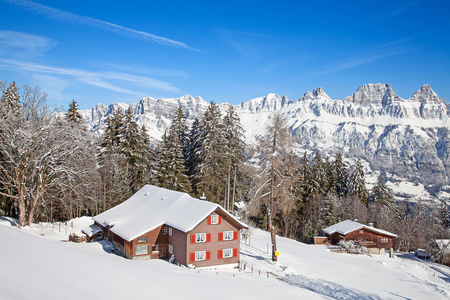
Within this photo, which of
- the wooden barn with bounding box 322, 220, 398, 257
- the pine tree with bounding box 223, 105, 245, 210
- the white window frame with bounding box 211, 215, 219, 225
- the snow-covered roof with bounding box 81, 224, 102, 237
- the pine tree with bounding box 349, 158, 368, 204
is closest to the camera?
the white window frame with bounding box 211, 215, 219, 225

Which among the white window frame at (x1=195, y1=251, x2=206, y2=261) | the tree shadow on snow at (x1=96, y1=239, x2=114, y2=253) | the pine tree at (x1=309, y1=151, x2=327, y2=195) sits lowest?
the tree shadow on snow at (x1=96, y1=239, x2=114, y2=253)

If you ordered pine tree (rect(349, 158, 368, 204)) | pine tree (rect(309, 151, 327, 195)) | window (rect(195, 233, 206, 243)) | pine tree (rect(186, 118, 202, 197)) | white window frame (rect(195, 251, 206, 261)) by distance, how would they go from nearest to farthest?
white window frame (rect(195, 251, 206, 261)) < window (rect(195, 233, 206, 243)) < pine tree (rect(186, 118, 202, 197)) < pine tree (rect(309, 151, 327, 195)) < pine tree (rect(349, 158, 368, 204))

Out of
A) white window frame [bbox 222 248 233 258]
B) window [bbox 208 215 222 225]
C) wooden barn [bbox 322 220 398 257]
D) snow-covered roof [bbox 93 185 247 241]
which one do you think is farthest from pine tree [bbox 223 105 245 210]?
wooden barn [bbox 322 220 398 257]

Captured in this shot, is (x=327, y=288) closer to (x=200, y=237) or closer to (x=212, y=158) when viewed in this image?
(x=200, y=237)

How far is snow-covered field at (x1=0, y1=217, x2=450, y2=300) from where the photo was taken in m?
10.9

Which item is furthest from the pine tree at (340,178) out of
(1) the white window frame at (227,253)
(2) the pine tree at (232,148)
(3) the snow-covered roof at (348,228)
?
(1) the white window frame at (227,253)

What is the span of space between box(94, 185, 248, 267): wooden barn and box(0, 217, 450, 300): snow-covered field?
1.44 m

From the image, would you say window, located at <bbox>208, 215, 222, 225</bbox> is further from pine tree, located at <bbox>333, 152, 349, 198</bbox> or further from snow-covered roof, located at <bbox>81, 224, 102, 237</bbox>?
pine tree, located at <bbox>333, 152, 349, 198</bbox>

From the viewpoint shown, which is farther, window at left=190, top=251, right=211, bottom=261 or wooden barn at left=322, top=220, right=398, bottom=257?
wooden barn at left=322, top=220, right=398, bottom=257

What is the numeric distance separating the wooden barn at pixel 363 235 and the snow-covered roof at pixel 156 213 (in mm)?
27343

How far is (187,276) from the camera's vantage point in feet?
71.3

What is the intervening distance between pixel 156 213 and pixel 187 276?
417 inches

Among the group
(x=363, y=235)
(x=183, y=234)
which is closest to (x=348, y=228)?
(x=363, y=235)

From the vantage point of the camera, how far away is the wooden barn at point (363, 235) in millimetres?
49281
